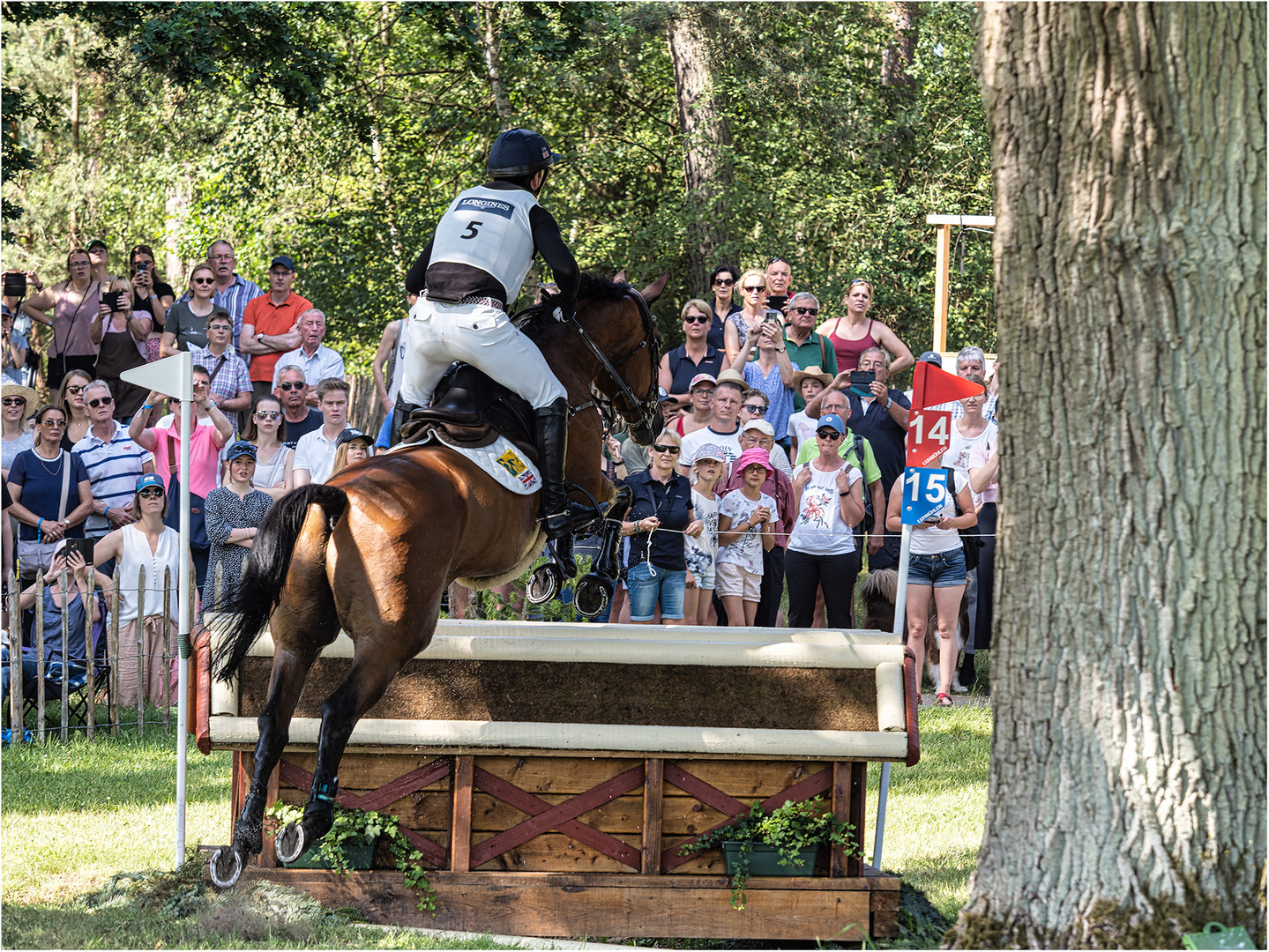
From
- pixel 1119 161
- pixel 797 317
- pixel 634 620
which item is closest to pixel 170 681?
pixel 634 620

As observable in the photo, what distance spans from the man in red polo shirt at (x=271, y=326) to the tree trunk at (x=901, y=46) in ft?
36.1

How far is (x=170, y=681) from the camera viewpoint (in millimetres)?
9383

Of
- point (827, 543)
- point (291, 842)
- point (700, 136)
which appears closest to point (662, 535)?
point (827, 543)

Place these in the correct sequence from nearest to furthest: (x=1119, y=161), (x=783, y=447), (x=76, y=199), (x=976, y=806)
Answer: (x=1119, y=161) < (x=976, y=806) < (x=783, y=447) < (x=76, y=199)

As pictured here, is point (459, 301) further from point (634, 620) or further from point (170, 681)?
point (170, 681)

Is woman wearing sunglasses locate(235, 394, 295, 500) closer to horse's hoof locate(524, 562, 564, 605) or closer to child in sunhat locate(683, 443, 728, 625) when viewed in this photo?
child in sunhat locate(683, 443, 728, 625)

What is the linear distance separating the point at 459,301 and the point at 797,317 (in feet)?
17.0

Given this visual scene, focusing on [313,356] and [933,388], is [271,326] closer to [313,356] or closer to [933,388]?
[313,356]

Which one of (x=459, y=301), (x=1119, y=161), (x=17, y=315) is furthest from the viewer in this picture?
(x=17, y=315)

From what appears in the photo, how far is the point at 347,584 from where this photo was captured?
5.25 meters

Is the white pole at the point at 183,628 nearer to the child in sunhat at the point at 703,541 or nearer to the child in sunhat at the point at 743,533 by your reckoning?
the child in sunhat at the point at 703,541

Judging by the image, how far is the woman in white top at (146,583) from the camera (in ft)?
29.8

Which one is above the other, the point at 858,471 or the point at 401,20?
the point at 401,20

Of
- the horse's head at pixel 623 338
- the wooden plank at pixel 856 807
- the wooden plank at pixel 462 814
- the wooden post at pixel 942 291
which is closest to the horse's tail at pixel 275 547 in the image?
the wooden plank at pixel 462 814
